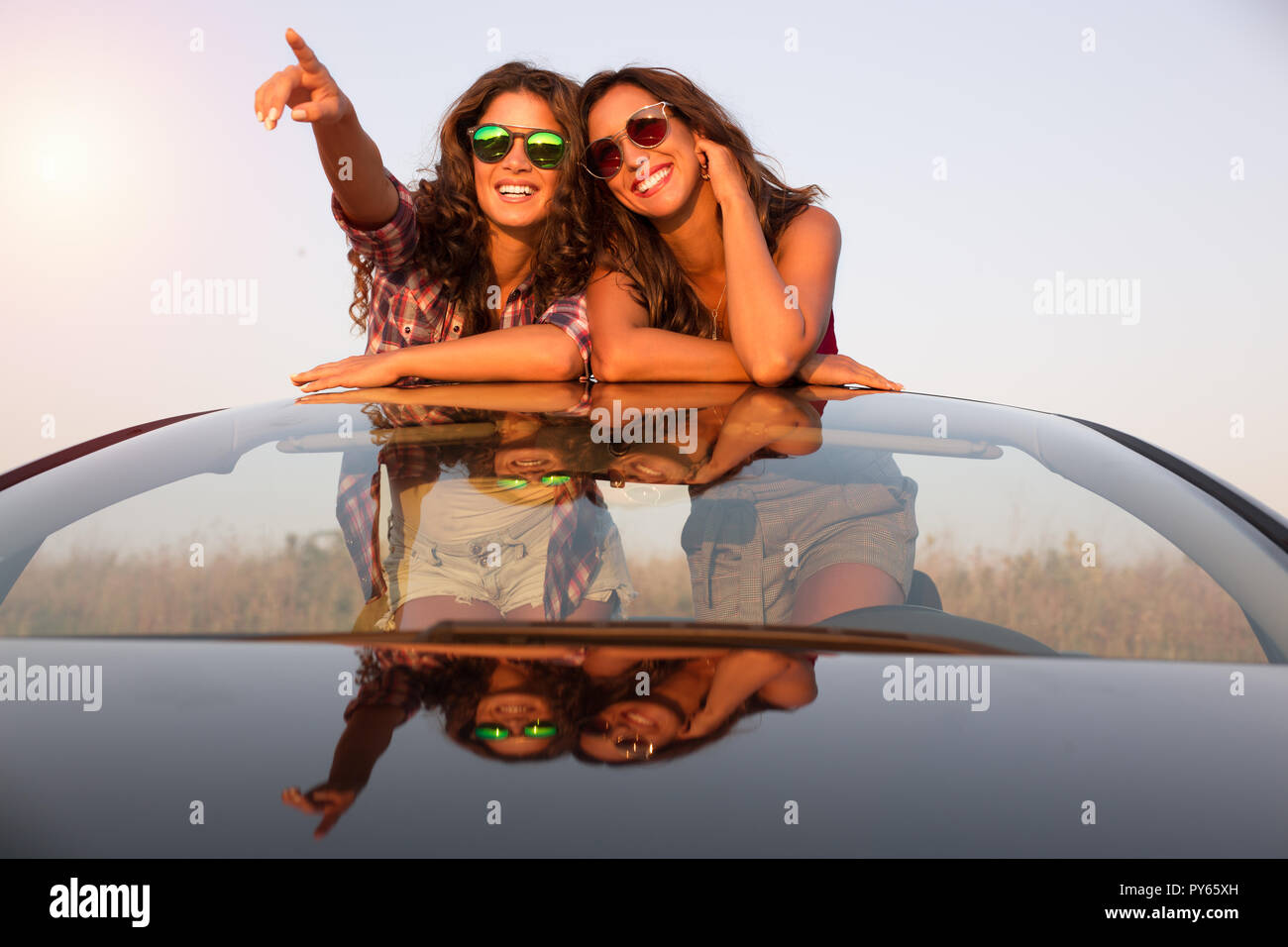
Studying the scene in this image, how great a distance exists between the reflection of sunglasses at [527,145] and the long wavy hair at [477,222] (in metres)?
0.04

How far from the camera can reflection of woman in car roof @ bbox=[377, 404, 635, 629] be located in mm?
1312

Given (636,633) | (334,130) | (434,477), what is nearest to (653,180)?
(334,130)

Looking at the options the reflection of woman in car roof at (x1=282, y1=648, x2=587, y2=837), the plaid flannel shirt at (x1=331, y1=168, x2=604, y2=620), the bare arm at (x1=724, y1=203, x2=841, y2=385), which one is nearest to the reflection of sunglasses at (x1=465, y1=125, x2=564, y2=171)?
the plaid flannel shirt at (x1=331, y1=168, x2=604, y2=620)

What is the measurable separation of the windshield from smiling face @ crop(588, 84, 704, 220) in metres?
1.33

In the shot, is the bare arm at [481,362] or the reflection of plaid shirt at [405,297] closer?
the bare arm at [481,362]

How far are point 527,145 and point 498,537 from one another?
200 cm

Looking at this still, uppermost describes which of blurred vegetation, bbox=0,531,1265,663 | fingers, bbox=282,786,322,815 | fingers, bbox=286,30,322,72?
fingers, bbox=286,30,322,72

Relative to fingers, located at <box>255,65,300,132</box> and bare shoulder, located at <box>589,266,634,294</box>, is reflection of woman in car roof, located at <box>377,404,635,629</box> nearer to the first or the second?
fingers, located at <box>255,65,300,132</box>

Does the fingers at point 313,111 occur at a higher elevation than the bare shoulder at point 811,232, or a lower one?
higher

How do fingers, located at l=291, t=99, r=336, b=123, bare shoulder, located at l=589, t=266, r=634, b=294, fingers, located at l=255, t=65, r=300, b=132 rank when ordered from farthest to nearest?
bare shoulder, located at l=589, t=266, r=634, b=294 → fingers, located at l=291, t=99, r=336, b=123 → fingers, located at l=255, t=65, r=300, b=132

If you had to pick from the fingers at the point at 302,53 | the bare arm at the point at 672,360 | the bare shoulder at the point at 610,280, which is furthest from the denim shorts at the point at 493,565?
the bare shoulder at the point at 610,280

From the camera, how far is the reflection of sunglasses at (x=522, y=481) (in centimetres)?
140

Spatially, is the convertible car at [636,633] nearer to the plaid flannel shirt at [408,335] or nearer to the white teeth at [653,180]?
the plaid flannel shirt at [408,335]

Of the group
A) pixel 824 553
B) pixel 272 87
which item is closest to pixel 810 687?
pixel 824 553
